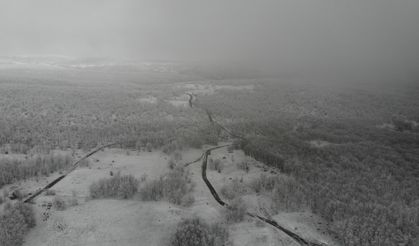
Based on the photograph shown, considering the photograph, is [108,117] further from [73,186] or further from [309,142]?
[309,142]

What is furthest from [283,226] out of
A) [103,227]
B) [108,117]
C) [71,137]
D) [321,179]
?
[108,117]

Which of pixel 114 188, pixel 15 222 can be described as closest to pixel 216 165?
pixel 114 188

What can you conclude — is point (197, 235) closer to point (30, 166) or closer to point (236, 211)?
point (236, 211)

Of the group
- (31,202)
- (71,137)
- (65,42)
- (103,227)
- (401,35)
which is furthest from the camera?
(65,42)

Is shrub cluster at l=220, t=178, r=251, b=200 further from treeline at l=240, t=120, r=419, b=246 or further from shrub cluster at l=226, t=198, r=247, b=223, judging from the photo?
treeline at l=240, t=120, r=419, b=246

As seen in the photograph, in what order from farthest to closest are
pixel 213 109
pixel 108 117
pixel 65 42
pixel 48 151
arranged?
pixel 65 42, pixel 213 109, pixel 108 117, pixel 48 151

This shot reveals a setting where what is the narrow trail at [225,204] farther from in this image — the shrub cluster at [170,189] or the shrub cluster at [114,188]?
the shrub cluster at [114,188]

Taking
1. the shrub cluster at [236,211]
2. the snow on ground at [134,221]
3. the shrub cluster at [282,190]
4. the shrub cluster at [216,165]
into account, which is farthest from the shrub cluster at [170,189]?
the shrub cluster at [282,190]

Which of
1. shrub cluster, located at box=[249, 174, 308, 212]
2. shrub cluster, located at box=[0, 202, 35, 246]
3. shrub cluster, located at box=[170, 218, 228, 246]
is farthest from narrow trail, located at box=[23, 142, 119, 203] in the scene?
shrub cluster, located at box=[249, 174, 308, 212]
